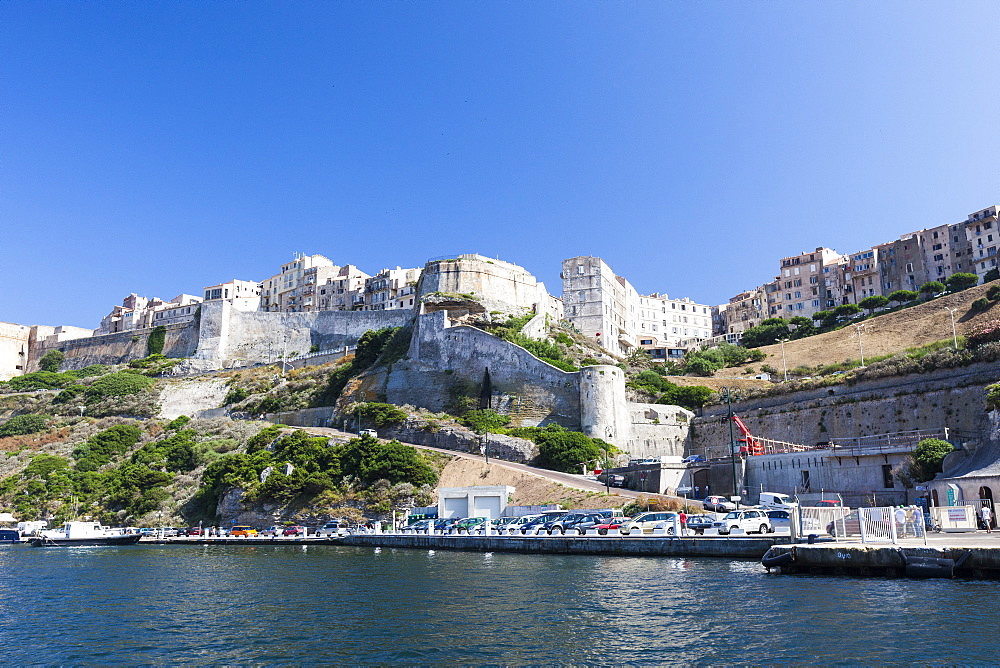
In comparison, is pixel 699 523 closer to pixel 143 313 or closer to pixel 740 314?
pixel 740 314

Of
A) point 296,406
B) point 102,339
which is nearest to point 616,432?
point 296,406

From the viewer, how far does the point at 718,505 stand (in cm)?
3306

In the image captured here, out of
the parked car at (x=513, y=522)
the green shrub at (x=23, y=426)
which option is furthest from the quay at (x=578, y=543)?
the green shrub at (x=23, y=426)

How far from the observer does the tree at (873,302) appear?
247 feet

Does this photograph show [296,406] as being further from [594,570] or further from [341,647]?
[341,647]

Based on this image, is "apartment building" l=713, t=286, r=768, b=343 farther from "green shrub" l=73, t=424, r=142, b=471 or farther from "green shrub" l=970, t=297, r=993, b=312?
"green shrub" l=73, t=424, r=142, b=471

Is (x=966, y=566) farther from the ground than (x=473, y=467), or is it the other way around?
(x=473, y=467)

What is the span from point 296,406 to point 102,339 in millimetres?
42728

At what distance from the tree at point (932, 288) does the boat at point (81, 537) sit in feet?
224

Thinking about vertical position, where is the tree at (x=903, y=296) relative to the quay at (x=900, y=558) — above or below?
above

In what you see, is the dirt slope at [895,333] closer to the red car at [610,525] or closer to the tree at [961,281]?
the tree at [961,281]

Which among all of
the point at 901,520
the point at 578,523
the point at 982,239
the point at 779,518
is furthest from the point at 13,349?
the point at 982,239

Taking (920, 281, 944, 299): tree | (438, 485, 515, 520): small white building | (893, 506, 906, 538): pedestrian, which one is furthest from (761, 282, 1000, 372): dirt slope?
(893, 506, 906, 538): pedestrian

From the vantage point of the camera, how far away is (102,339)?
92.0m
